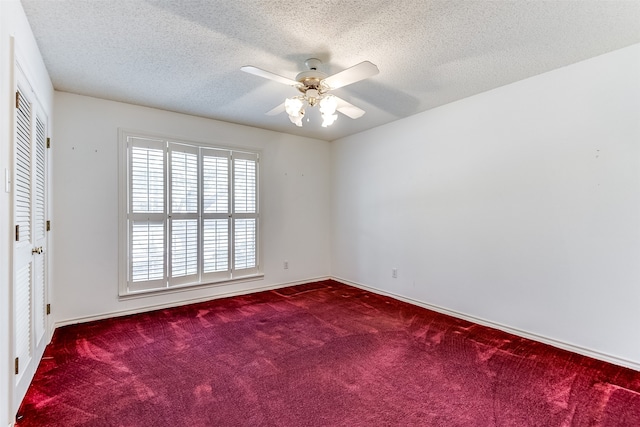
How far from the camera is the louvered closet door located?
185cm

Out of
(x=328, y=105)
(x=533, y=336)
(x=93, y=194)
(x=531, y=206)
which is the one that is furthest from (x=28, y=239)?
(x=533, y=336)

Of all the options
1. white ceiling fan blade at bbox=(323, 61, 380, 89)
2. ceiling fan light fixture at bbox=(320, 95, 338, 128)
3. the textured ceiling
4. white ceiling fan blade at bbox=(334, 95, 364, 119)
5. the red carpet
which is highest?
the textured ceiling

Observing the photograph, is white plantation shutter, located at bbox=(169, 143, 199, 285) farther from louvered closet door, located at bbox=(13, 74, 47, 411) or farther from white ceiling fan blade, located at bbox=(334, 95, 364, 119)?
white ceiling fan blade, located at bbox=(334, 95, 364, 119)

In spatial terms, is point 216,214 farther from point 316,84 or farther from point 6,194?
point 6,194

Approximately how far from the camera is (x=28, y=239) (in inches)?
82.7

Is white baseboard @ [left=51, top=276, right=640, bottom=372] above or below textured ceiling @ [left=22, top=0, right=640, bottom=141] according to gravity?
below

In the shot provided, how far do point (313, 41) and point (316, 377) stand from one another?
2.51m

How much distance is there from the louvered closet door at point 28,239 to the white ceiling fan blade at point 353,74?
6.58ft

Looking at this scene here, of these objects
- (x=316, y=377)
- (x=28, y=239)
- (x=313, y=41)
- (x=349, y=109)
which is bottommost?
(x=316, y=377)

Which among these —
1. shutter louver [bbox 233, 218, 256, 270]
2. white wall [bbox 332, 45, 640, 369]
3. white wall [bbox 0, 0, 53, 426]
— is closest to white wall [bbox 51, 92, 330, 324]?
shutter louver [bbox 233, 218, 256, 270]

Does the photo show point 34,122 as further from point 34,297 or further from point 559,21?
point 559,21

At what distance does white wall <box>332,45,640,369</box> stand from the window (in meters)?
2.09

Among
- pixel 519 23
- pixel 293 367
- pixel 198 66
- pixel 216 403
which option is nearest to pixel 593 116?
pixel 519 23

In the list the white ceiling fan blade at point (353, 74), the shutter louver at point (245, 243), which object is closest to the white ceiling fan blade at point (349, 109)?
the white ceiling fan blade at point (353, 74)
